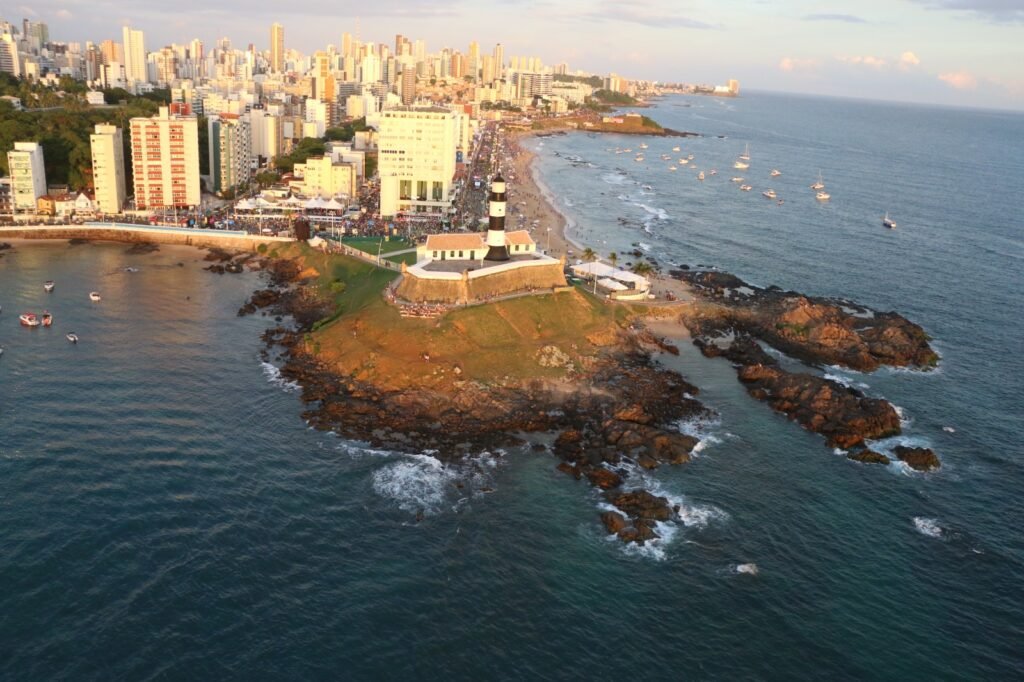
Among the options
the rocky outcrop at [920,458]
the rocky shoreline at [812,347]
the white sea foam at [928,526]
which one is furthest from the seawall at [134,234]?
the white sea foam at [928,526]

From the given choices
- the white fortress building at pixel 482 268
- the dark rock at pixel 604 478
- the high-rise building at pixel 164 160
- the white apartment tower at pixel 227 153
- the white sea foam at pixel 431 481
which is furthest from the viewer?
the white apartment tower at pixel 227 153

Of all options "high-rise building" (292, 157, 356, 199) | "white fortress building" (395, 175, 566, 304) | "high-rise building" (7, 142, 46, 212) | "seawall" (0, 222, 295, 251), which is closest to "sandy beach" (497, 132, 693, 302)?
"white fortress building" (395, 175, 566, 304)

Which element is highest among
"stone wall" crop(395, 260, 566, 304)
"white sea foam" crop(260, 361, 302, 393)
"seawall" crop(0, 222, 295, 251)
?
"stone wall" crop(395, 260, 566, 304)

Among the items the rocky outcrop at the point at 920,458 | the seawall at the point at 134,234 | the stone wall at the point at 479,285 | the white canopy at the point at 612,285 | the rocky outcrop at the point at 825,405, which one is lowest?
the rocky outcrop at the point at 920,458

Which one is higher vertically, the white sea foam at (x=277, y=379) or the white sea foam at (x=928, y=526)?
the white sea foam at (x=277, y=379)

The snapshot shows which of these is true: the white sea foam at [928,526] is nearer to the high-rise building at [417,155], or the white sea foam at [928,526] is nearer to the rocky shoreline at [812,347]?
the rocky shoreline at [812,347]

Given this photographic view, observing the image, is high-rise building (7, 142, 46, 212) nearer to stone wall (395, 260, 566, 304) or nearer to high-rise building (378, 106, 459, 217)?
high-rise building (378, 106, 459, 217)

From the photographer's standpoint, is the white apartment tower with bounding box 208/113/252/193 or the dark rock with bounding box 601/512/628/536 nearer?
the dark rock with bounding box 601/512/628/536
